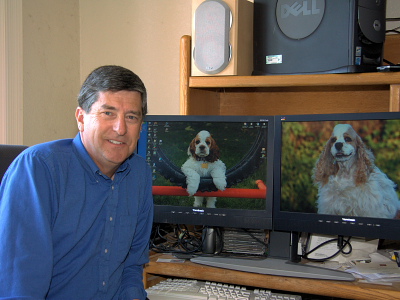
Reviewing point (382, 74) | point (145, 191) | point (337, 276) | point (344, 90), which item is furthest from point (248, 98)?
point (337, 276)

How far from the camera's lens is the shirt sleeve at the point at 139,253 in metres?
1.51

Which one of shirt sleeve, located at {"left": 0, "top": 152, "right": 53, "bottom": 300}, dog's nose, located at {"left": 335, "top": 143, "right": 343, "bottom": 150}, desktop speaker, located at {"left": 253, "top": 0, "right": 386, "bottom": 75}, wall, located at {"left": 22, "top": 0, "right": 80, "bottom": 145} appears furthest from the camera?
wall, located at {"left": 22, "top": 0, "right": 80, "bottom": 145}

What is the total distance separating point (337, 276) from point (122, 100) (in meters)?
0.79

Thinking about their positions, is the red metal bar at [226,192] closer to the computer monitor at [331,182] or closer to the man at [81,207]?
the computer monitor at [331,182]

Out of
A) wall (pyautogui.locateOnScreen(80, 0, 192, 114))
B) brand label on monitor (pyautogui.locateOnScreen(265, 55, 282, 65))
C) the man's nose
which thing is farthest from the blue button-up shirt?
wall (pyautogui.locateOnScreen(80, 0, 192, 114))

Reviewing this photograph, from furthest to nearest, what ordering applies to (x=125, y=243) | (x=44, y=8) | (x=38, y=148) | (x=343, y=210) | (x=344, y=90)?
(x=44, y=8) < (x=344, y=90) < (x=343, y=210) < (x=125, y=243) < (x=38, y=148)

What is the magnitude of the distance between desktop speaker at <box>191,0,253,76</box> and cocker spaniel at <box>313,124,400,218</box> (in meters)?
0.47

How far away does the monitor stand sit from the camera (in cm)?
155

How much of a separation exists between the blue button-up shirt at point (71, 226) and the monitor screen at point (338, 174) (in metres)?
0.46

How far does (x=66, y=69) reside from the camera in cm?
273

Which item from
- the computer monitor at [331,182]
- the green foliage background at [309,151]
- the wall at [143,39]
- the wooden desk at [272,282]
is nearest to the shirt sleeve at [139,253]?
the wooden desk at [272,282]

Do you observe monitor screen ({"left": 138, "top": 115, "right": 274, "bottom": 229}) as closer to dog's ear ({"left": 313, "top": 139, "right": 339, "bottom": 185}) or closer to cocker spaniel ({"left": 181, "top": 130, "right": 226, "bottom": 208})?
cocker spaniel ({"left": 181, "top": 130, "right": 226, "bottom": 208})

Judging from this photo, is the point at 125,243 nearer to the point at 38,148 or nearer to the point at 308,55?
the point at 38,148

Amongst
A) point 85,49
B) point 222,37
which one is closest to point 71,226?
point 222,37
